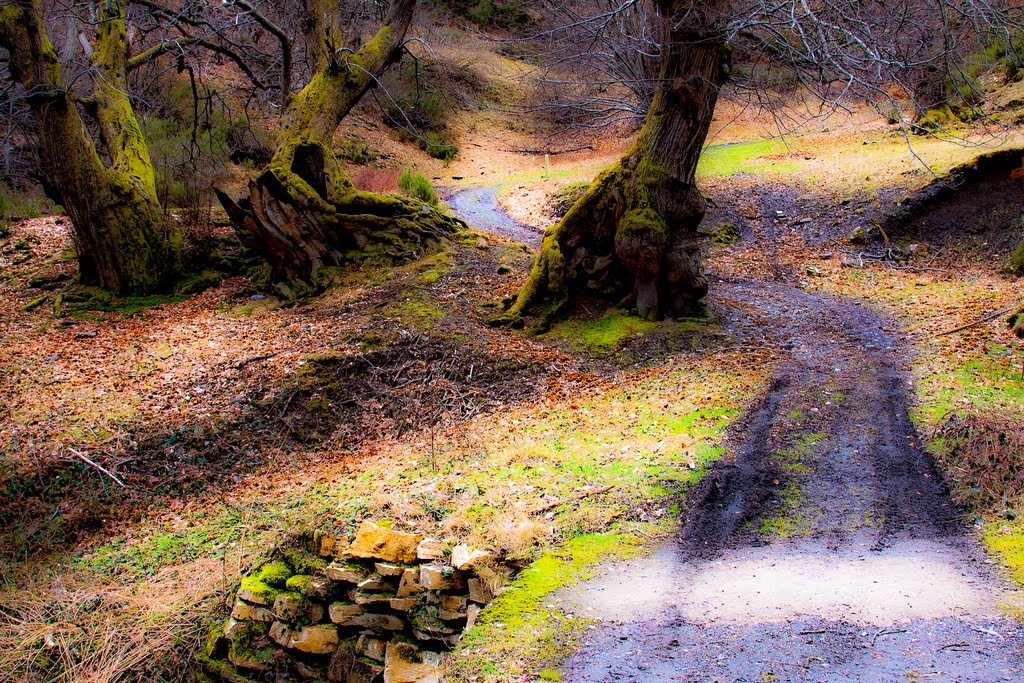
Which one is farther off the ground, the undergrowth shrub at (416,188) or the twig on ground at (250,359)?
the undergrowth shrub at (416,188)

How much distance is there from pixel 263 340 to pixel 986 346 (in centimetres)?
874

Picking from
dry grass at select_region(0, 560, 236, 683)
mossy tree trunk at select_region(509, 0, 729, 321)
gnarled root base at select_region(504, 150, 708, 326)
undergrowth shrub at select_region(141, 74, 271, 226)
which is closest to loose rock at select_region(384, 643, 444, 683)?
dry grass at select_region(0, 560, 236, 683)

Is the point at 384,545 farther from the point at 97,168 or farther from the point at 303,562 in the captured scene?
the point at 97,168

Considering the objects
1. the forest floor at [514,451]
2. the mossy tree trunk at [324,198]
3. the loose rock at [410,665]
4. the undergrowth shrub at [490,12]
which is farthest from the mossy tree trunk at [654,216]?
the undergrowth shrub at [490,12]

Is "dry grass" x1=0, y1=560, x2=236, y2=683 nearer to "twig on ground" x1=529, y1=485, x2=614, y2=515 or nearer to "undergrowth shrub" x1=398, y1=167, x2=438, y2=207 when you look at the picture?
"twig on ground" x1=529, y1=485, x2=614, y2=515

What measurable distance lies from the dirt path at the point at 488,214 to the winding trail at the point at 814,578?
9.08 m

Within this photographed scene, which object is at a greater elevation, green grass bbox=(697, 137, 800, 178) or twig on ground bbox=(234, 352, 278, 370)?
green grass bbox=(697, 137, 800, 178)

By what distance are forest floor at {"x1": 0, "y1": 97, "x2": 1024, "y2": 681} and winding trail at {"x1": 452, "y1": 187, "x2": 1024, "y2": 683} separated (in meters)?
0.02

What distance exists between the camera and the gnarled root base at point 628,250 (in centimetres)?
920

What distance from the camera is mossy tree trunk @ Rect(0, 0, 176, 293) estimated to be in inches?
399

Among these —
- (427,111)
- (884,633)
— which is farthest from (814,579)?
(427,111)

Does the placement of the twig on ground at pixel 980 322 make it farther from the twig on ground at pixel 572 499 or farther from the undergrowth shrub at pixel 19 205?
the undergrowth shrub at pixel 19 205

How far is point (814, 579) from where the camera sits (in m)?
4.82

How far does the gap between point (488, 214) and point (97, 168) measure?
898cm
